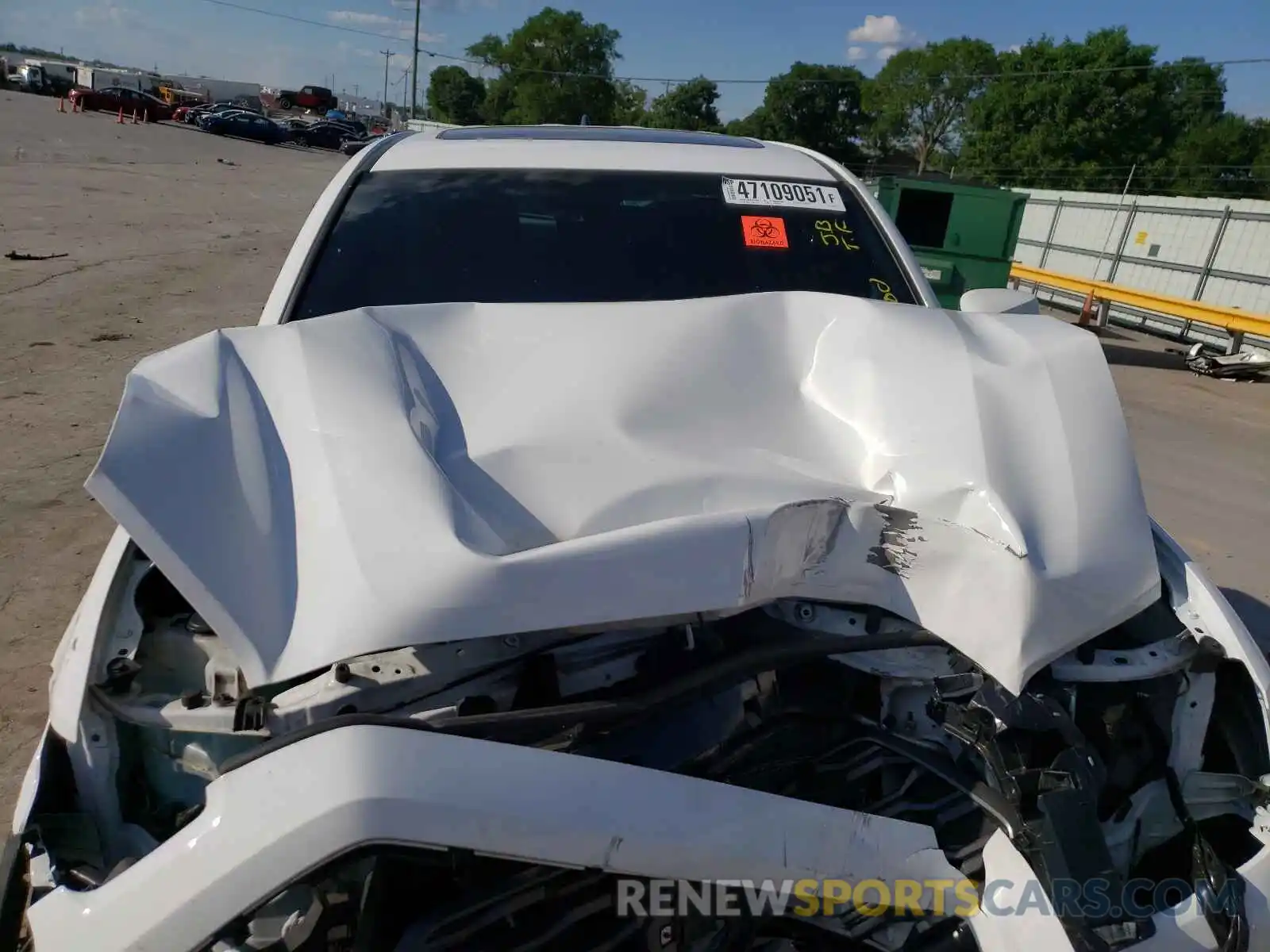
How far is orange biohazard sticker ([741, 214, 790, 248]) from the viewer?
3.08 metres

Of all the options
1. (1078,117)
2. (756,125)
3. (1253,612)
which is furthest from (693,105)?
(1253,612)

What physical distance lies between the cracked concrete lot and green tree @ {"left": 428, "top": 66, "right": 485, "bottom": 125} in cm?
4887

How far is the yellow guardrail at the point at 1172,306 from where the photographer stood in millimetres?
10789

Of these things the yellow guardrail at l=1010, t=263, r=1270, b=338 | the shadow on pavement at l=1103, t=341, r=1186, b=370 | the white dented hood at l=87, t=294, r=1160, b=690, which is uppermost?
the white dented hood at l=87, t=294, r=1160, b=690

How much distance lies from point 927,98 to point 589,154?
2442 inches

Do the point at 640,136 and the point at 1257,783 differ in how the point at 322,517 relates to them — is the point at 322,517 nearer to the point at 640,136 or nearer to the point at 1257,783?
the point at 1257,783

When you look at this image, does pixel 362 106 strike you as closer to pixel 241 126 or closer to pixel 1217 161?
pixel 241 126

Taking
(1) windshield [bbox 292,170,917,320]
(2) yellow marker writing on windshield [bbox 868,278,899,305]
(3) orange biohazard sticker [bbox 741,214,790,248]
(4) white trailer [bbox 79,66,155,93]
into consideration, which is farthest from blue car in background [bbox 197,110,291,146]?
(2) yellow marker writing on windshield [bbox 868,278,899,305]

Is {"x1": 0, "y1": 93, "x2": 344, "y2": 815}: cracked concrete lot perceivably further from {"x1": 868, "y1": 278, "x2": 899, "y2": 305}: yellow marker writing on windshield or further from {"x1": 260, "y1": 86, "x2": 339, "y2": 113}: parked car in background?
{"x1": 260, "y1": 86, "x2": 339, "y2": 113}: parked car in background

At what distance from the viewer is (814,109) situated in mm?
55125

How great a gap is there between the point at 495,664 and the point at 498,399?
2.19 feet

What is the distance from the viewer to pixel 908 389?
2.26 meters

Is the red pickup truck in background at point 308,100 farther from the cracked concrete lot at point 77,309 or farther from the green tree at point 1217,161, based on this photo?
the green tree at point 1217,161

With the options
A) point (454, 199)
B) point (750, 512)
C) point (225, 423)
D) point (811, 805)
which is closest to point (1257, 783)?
point (811, 805)
